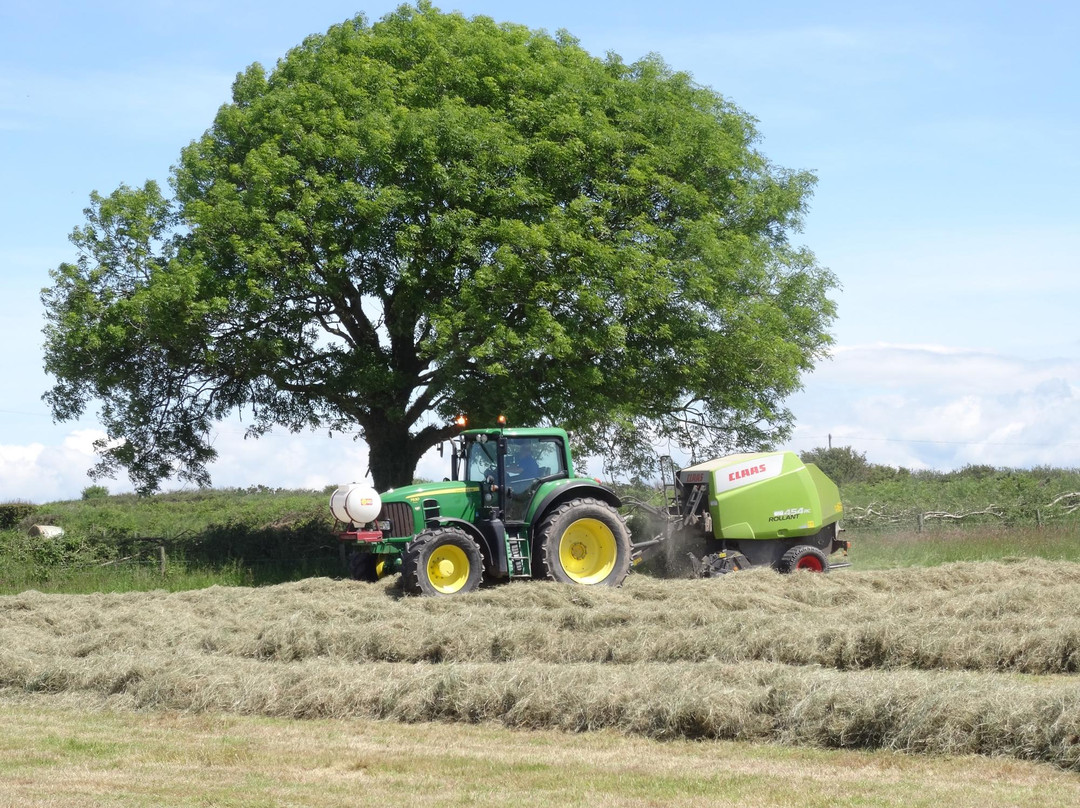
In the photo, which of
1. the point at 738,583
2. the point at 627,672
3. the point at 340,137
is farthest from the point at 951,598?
the point at 340,137

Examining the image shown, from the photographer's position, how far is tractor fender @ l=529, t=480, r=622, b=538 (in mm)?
A: 16062

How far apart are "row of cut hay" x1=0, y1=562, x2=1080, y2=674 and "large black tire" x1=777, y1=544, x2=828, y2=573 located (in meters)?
1.27

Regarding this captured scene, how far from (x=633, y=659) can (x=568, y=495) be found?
19.5 ft

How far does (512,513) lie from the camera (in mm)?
16125

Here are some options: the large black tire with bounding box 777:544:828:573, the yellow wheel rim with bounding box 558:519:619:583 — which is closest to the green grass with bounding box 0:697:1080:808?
the yellow wheel rim with bounding box 558:519:619:583

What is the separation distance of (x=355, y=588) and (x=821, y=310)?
1276cm

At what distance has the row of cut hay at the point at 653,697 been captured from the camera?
25.0 feet

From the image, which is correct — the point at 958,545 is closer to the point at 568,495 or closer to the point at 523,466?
the point at 568,495

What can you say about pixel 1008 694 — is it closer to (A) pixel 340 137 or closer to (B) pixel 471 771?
(B) pixel 471 771

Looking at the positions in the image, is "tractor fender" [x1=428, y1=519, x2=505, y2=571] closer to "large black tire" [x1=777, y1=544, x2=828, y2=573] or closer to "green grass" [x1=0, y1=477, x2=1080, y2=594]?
"large black tire" [x1=777, y1=544, x2=828, y2=573]

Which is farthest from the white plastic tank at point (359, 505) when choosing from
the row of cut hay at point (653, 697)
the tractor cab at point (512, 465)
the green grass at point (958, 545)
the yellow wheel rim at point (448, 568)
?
the green grass at point (958, 545)

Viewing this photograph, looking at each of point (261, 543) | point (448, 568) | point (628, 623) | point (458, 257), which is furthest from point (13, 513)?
point (628, 623)

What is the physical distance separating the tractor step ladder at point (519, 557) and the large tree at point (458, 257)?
4.76 m

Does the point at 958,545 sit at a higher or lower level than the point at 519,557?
lower
